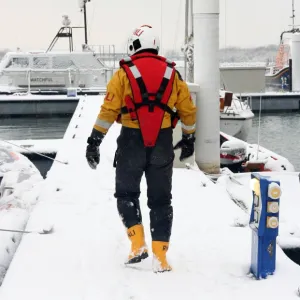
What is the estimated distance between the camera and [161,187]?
317 centimetres

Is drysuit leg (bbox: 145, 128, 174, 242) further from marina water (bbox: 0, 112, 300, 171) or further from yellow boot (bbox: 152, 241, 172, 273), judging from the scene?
marina water (bbox: 0, 112, 300, 171)

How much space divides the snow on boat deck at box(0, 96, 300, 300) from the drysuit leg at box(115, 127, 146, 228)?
1.11 feet

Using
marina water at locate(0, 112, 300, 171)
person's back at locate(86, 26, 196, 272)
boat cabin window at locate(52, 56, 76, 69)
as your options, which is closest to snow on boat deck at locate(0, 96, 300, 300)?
person's back at locate(86, 26, 196, 272)

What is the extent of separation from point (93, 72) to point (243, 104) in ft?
31.0

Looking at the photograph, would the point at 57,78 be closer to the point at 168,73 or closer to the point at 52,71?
the point at 52,71

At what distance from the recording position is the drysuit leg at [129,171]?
310 centimetres

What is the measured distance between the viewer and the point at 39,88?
2436 centimetres

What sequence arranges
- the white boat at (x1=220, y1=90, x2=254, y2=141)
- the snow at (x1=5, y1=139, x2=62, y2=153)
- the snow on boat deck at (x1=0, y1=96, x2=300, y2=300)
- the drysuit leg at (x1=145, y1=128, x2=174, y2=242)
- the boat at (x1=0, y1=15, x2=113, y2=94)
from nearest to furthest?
the snow on boat deck at (x1=0, y1=96, x2=300, y2=300) → the drysuit leg at (x1=145, y1=128, x2=174, y2=242) → the snow at (x1=5, y1=139, x2=62, y2=153) → the white boat at (x1=220, y1=90, x2=254, y2=141) → the boat at (x1=0, y1=15, x2=113, y2=94)

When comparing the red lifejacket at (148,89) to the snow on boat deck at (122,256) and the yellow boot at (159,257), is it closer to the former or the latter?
the yellow boot at (159,257)

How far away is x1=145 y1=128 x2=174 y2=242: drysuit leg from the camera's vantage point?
10.3 ft

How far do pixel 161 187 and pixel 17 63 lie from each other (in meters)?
22.6

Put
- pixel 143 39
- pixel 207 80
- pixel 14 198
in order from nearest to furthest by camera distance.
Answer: pixel 143 39, pixel 14 198, pixel 207 80

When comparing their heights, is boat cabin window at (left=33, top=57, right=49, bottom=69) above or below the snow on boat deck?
above

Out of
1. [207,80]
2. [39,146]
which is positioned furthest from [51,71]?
[207,80]
